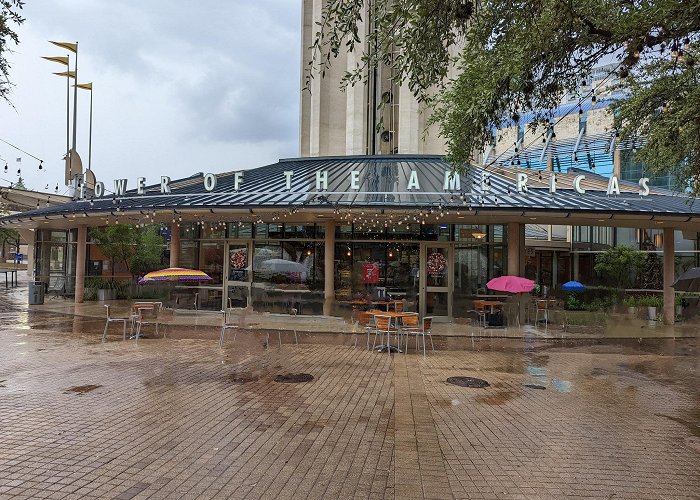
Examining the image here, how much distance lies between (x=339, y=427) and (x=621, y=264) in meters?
21.9

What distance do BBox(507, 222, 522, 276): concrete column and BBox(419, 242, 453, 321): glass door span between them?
218 cm

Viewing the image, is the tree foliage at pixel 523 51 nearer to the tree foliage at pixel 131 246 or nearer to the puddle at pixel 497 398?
the puddle at pixel 497 398

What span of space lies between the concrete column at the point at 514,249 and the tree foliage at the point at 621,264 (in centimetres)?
841

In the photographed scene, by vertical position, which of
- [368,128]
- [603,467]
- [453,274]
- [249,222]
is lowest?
[603,467]

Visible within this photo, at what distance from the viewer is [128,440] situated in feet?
19.4

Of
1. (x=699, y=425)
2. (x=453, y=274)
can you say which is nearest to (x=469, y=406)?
(x=699, y=425)

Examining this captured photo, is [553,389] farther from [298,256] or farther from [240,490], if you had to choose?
[298,256]

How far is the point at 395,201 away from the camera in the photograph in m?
17.0

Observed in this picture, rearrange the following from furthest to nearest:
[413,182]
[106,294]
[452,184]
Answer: [106,294] < [413,182] < [452,184]

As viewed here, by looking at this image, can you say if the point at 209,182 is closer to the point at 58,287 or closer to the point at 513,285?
the point at 513,285

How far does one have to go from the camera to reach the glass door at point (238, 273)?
2084 cm

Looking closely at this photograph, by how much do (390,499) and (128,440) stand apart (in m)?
3.19

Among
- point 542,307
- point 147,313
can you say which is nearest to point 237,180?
point 147,313

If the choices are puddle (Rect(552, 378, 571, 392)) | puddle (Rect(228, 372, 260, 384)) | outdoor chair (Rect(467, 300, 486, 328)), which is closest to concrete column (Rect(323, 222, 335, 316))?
outdoor chair (Rect(467, 300, 486, 328))
